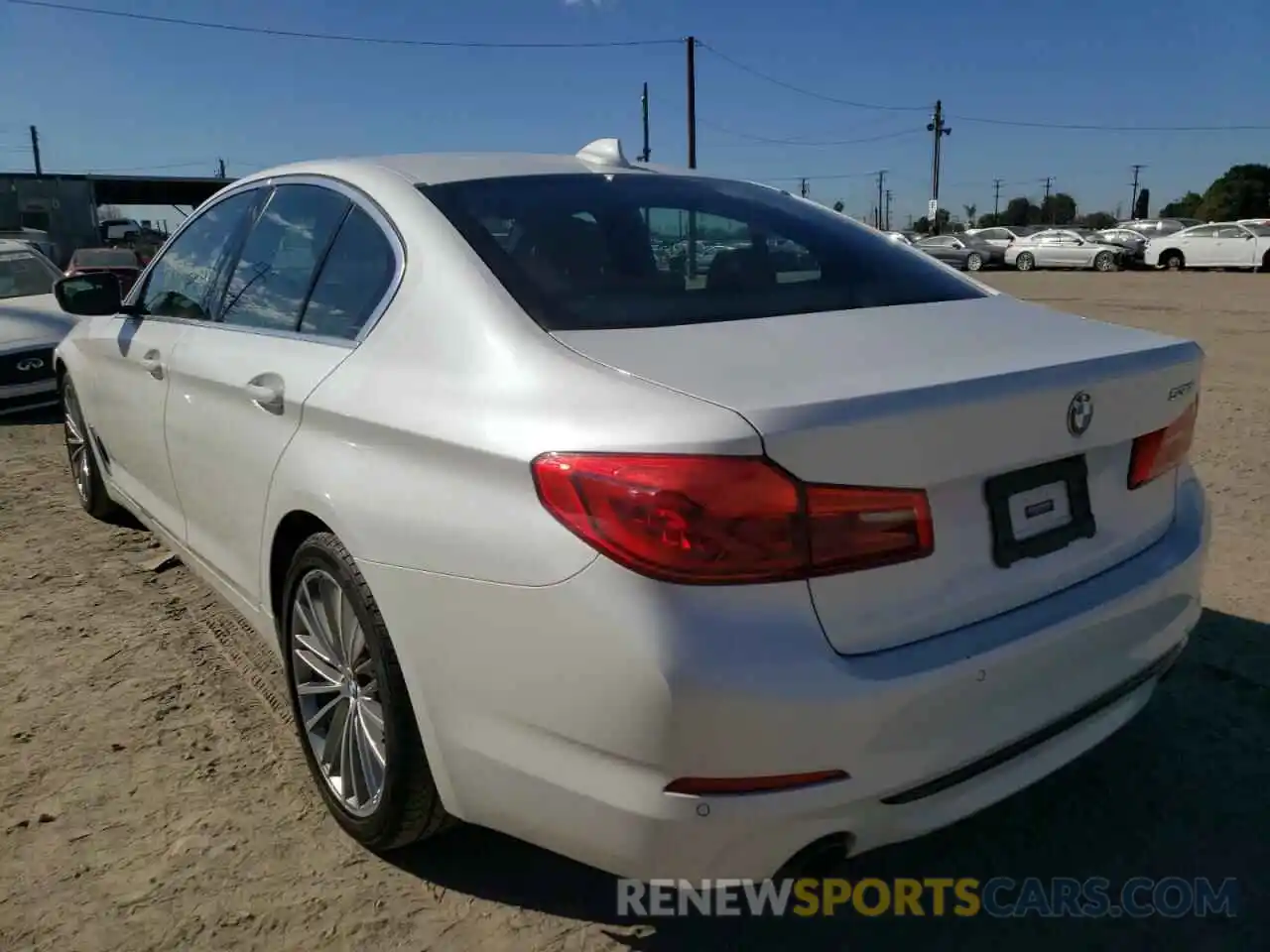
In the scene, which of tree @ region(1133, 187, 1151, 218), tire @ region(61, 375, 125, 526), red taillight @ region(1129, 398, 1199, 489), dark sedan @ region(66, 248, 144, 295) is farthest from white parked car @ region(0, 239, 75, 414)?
tree @ region(1133, 187, 1151, 218)

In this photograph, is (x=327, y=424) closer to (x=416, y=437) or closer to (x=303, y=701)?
(x=416, y=437)

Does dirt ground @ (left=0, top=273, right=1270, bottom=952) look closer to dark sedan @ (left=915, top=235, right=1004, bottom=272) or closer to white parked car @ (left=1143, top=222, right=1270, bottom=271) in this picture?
white parked car @ (left=1143, top=222, right=1270, bottom=271)

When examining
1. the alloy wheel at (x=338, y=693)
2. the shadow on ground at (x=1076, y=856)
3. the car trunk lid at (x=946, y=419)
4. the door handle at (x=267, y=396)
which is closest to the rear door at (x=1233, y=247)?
the shadow on ground at (x=1076, y=856)

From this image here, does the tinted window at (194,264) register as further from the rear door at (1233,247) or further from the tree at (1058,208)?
the tree at (1058,208)

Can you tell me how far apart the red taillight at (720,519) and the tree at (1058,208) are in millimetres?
101496

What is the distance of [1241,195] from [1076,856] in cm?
7821

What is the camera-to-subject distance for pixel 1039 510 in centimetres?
Result: 191

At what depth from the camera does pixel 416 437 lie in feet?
6.57

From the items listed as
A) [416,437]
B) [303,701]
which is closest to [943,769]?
[416,437]

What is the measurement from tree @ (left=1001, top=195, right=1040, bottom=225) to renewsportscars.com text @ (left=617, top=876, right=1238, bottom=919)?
97.8 meters

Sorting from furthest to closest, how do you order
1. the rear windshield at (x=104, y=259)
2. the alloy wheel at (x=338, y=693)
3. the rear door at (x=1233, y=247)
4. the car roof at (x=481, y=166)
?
the rear door at (x=1233, y=247)
the rear windshield at (x=104, y=259)
the car roof at (x=481, y=166)
the alloy wheel at (x=338, y=693)

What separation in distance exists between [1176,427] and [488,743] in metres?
1.63

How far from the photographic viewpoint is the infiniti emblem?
190 cm

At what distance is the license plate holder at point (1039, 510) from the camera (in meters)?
1.83
